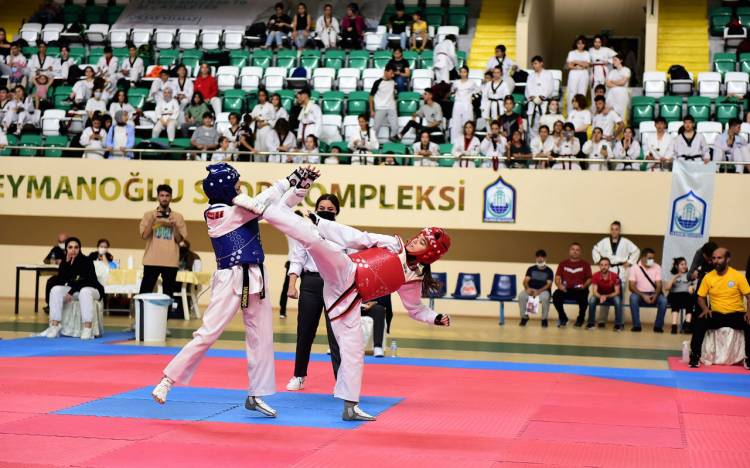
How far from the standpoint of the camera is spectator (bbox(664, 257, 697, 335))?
1652 cm

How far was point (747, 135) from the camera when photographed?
17844 mm

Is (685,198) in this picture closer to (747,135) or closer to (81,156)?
(747,135)

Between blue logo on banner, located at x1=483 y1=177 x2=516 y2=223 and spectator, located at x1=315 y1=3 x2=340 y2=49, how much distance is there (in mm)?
6343

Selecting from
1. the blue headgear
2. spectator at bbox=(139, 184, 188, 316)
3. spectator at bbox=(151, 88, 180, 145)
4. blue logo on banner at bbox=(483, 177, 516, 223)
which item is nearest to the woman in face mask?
the blue headgear

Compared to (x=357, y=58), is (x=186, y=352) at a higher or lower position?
lower

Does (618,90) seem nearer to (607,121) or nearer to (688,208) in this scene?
(607,121)

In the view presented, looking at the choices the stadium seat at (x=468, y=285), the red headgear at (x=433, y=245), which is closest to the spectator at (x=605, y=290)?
the stadium seat at (x=468, y=285)

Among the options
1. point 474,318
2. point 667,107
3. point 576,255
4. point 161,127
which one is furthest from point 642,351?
point 161,127

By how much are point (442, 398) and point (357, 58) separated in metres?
14.1

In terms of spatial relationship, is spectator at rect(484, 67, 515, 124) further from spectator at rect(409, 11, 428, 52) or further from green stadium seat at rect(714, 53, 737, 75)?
green stadium seat at rect(714, 53, 737, 75)

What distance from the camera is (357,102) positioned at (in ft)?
66.3

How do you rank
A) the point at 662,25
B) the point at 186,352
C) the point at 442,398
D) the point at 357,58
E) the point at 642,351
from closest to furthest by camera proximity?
the point at 186,352 → the point at 442,398 → the point at 642,351 → the point at 357,58 → the point at 662,25

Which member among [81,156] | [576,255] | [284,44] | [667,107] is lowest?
[576,255]

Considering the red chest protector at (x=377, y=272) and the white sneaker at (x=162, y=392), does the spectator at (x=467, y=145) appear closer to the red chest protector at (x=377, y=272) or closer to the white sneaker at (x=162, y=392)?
the red chest protector at (x=377, y=272)
